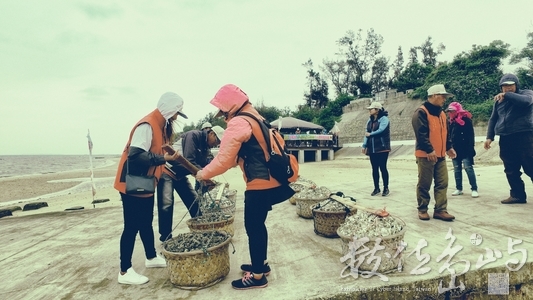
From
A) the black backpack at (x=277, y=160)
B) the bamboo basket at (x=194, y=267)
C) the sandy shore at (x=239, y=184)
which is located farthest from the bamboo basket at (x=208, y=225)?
the sandy shore at (x=239, y=184)

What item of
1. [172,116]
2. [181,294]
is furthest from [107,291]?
[172,116]

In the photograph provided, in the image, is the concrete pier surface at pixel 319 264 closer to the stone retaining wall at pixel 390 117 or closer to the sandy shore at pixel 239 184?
the sandy shore at pixel 239 184

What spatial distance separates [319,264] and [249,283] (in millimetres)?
816

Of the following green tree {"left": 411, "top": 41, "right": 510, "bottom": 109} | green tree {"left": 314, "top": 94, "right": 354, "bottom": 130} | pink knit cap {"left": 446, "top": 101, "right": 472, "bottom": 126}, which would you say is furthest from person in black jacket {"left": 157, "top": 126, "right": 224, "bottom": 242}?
green tree {"left": 314, "top": 94, "right": 354, "bottom": 130}

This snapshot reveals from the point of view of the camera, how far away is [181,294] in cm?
260

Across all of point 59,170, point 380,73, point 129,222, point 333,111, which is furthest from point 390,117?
point 59,170

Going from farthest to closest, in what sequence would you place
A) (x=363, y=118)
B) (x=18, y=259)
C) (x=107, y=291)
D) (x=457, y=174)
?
(x=363, y=118), (x=457, y=174), (x=18, y=259), (x=107, y=291)

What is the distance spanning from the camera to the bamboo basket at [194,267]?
2631 millimetres

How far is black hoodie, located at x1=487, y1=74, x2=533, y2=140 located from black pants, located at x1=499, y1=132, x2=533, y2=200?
0.12m

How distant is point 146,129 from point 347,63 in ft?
167

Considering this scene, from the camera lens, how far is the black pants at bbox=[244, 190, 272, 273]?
267 centimetres

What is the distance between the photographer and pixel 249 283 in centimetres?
260

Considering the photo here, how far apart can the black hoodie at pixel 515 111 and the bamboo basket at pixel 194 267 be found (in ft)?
15.9

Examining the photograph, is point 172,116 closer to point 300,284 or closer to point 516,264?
point 300,284
